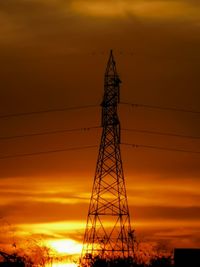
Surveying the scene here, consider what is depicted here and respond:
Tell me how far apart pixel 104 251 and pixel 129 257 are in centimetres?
228

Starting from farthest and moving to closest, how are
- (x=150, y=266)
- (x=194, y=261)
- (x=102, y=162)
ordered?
(x=194, y=261) → (x=150, y=266) → (x=102, y=162)

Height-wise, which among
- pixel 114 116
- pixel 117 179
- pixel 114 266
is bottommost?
pixel 114 266

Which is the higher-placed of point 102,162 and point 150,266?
point 102,162

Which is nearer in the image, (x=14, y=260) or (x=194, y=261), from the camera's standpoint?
(x=14, y=260)

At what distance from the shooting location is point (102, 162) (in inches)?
3159

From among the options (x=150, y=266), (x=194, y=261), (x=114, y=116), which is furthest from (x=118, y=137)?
(x=194, y=261)

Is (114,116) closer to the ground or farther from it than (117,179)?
farther from it

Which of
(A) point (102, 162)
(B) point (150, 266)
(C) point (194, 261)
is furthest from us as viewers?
(C) point (194, 261)

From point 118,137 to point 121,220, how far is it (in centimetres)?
723

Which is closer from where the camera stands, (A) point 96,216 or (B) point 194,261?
(A) point 96,216

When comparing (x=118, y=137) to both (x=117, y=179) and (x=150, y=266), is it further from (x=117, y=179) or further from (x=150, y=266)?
(x=150, y=266)

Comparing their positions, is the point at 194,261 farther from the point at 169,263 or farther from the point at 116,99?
the point at 116,99

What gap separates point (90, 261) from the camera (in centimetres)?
8288

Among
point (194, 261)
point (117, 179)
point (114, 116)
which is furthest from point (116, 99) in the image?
point (194, 261)
